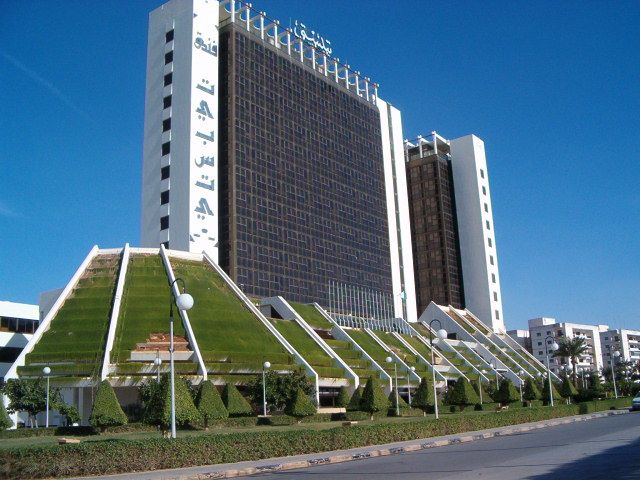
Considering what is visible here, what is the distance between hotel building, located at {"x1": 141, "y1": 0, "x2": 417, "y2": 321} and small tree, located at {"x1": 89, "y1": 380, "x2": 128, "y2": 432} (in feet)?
141

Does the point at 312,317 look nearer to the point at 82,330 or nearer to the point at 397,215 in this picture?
the point at 82,330

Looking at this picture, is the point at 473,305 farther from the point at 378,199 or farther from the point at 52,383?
the point at 52,383

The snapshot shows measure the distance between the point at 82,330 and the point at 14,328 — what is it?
81.5 ft

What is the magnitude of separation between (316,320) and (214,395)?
3926 cm

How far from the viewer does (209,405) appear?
45250mm

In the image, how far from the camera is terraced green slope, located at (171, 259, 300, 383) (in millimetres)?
61156

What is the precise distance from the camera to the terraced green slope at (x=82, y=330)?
5850cm

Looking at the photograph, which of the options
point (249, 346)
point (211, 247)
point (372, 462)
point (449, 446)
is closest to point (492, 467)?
point (372, 462)

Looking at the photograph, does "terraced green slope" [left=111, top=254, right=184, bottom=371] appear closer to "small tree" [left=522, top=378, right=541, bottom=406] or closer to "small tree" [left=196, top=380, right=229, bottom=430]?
"small tree" [left=196, top=380, right=229, bottom=430]

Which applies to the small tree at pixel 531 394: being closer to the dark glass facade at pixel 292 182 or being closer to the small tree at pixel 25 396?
the dark glass facade at pixel 292 182

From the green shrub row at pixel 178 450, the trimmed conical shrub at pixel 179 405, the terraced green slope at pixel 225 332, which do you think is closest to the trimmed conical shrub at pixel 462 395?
the terraced green slope at pixel 225 332

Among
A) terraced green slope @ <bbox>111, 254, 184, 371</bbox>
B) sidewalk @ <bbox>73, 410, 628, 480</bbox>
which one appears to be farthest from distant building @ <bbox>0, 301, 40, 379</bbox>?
sidewalk @ <bbox>73, 410, 628, 480</bbox>

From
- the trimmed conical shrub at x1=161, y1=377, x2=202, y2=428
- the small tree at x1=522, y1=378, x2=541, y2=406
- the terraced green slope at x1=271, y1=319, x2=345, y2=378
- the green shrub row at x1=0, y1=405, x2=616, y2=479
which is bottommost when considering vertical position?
the small tree at x1=522, y1=378, x2=541, y2=406

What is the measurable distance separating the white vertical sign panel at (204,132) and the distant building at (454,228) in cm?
6586
